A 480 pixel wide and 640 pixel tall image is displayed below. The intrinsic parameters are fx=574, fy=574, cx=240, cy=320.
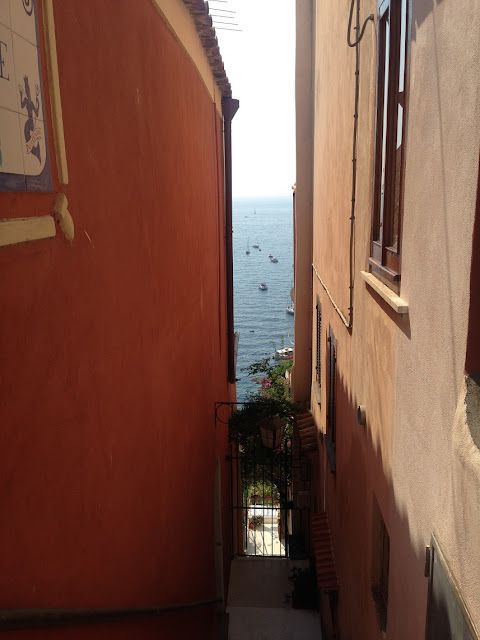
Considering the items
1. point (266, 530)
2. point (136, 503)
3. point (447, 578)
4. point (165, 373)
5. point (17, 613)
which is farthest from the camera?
point (266, 530)

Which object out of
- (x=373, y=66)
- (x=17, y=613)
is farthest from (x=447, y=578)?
(x=373, y=66)

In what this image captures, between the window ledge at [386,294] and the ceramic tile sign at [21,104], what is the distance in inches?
81.3

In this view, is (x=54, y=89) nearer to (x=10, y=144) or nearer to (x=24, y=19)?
(x=24, y=19)

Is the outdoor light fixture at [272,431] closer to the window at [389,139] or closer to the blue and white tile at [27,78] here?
the window at [389,139]

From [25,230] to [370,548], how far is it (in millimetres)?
3957

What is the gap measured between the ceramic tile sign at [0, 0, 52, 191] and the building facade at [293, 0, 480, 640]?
167 cm

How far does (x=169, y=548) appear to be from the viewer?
537cm

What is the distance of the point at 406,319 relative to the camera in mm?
3357

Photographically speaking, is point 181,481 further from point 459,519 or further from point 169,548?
point 459,519

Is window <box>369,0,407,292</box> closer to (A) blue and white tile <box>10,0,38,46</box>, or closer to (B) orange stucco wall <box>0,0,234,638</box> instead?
(B) orange stucco wall <box>0,0,234,638</box>

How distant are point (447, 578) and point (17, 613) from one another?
68.1 inches

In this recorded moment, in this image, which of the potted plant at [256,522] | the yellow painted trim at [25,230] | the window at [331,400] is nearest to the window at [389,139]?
the yellow painted trim at [25,230]

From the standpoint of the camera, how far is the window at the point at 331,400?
7.75 m

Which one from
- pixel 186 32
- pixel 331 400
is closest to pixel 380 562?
pixel 331 400
